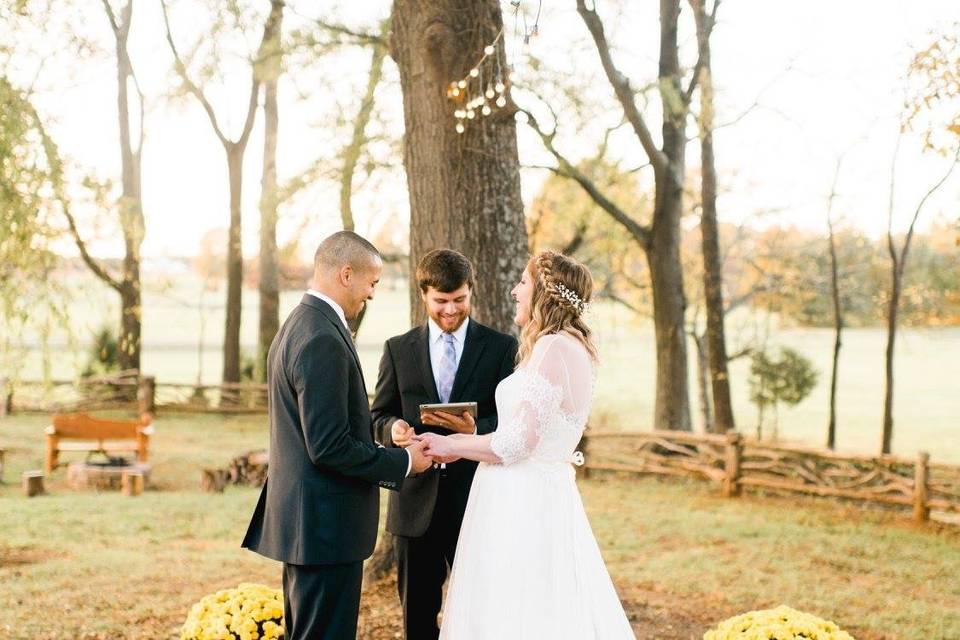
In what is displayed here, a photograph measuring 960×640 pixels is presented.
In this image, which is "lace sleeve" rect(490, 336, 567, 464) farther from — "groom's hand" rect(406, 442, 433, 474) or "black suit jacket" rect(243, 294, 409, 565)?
"black suit jacket" rect(243, 294, 409, 565)

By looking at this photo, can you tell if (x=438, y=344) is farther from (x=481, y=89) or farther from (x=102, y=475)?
(x=102, y=475)

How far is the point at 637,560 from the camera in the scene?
9.30m

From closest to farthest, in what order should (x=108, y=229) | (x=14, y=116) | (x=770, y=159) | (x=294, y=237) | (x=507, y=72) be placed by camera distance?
(x=507, y=72), (x=14, y=116), (x=108, y=229), (x=294, y=237), (x=770, y=159)

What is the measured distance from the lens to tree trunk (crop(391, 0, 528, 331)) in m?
6.63

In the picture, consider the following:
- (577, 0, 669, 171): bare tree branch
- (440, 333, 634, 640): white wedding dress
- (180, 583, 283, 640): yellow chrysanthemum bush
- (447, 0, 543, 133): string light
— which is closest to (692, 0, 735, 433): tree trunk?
(577, 0, 669, 171): bare tree branch

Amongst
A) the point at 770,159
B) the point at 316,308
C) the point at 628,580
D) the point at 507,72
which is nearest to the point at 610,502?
the point at 628,580

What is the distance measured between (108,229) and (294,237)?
3546 millimetres

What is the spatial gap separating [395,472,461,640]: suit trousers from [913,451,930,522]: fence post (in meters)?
8.75

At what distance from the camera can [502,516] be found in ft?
14.5

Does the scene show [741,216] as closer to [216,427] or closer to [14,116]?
[216,427]

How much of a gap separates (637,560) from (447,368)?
17.0 ft

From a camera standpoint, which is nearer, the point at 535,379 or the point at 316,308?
the point at 316,308

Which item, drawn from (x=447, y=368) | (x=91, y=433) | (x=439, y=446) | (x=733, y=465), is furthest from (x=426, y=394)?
(x=91, y=433)

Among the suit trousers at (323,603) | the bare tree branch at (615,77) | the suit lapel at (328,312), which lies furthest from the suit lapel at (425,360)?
the bare tree branch at (615,77)
